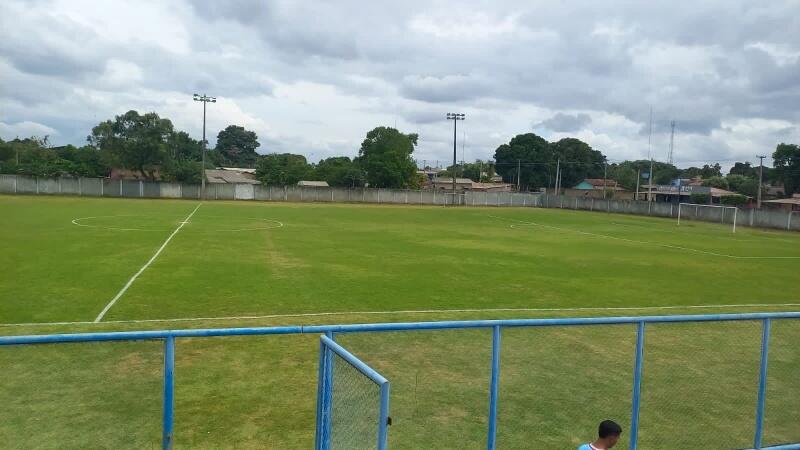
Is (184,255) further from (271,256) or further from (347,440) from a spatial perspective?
(347,440)

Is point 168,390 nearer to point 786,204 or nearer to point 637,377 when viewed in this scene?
point 637,377

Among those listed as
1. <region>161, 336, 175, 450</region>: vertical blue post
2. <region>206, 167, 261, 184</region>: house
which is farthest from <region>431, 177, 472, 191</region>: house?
<region>161, 336, 175, 450</region>: vertical blue post

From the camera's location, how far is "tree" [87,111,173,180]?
85.1m

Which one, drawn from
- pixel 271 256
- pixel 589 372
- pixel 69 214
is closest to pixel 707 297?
pixel 589 372

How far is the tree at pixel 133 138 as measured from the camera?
85125mm

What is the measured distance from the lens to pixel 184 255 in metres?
23.8

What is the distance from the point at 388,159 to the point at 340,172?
12068mm

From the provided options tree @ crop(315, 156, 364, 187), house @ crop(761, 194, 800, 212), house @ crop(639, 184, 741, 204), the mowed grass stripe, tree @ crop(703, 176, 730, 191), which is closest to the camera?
the mowed grass stripe

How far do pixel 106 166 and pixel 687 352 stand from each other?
94.6 m

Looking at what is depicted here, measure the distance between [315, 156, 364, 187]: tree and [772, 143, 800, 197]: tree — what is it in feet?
243

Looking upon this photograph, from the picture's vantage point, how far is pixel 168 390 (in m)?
5.79

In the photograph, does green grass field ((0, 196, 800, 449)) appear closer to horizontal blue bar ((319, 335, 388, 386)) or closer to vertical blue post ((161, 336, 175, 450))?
vertical blue post ((161, 336, 175, 450))

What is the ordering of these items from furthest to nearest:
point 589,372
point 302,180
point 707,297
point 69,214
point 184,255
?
1. point 302,180
2. point 69,214
3. point 184,255
4. point 707,297
5. point 589,372

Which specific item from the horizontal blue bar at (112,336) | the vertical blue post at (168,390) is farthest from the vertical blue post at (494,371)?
the vertical blue post at (168,390)
